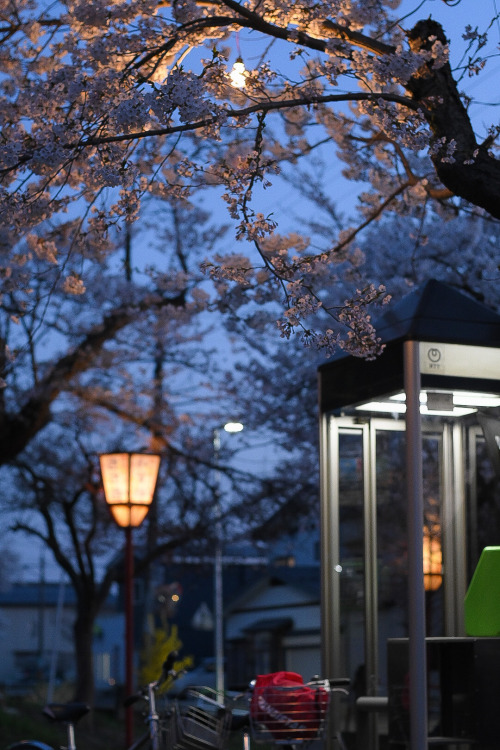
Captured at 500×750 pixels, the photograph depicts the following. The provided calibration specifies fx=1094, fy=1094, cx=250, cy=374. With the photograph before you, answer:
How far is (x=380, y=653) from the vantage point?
6.79 metres

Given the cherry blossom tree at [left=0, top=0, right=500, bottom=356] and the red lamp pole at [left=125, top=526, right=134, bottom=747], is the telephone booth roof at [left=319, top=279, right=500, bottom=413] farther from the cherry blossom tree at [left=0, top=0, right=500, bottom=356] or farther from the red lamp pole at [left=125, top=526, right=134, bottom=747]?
the red lamp pole at [left=125, top=526, right=134, bottom=747]

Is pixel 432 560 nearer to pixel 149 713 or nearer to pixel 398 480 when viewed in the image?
pixel 398 480

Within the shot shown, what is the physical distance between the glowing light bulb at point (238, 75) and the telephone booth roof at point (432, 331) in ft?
5.14

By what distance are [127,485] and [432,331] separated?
16.6 feet

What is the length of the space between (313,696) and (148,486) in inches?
203

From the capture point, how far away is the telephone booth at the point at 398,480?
20.5 feet

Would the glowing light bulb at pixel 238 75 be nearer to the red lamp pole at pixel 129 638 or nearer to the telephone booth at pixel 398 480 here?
the telephone booth at pixel 398 480

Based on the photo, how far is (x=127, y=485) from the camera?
1047 centimetres

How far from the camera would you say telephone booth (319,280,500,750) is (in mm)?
6250

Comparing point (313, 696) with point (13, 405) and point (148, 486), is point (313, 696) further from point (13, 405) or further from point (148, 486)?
point (13, 405)

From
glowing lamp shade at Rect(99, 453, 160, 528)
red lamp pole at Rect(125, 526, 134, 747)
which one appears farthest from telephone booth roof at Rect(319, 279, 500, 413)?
glowing lamp shade at Rect(99, 453, 160, 528)

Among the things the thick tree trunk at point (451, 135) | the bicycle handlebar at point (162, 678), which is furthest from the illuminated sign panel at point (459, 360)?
the bicycle handlebar at point (162, 678)

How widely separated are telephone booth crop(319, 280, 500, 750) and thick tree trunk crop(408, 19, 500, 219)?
3.20 feet

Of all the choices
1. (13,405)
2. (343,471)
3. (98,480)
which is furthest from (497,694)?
(98,480)
